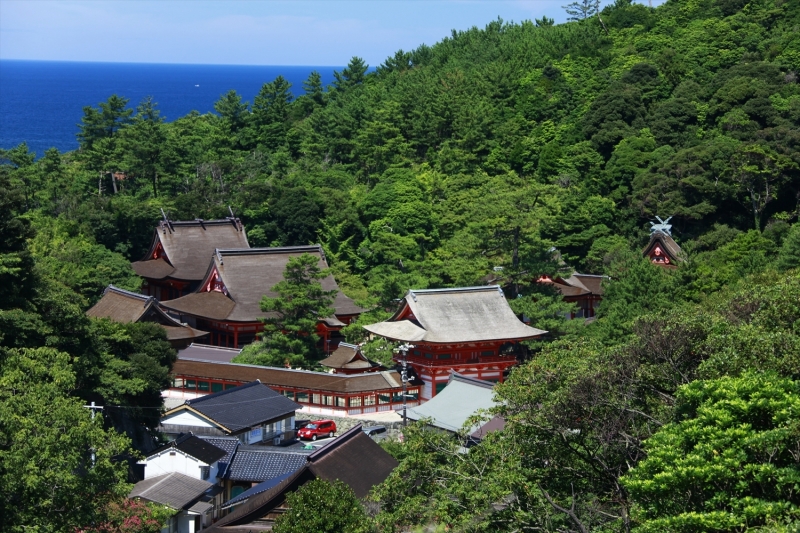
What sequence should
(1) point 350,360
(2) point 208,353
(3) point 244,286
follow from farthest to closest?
(3) point 244,286
(2) point 208,353
(1) point 350,360

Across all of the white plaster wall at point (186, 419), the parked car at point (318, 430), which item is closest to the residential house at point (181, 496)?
the white plaster wall at point (186, 419)

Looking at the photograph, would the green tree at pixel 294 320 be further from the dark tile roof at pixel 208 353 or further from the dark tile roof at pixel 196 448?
the dark tile roof at pixel 196 448

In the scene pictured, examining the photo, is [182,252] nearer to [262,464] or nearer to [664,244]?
[664,244]

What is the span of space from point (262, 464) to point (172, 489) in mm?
2230

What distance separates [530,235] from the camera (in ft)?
116

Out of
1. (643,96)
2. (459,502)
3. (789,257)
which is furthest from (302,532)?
(643,96)

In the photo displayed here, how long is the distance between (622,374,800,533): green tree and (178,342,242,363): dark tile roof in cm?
2348

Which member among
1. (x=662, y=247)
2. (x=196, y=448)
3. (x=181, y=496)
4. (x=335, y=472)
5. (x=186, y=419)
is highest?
(x=662, y=247)

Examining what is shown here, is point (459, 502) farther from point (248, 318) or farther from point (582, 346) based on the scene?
point (248, 318)

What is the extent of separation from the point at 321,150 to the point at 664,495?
44905 mm

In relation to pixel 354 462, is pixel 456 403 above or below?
below

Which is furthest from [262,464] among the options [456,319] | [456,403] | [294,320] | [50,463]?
[456,319]

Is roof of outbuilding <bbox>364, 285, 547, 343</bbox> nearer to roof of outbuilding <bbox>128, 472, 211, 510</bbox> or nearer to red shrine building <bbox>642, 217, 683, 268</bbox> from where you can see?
red shrine building <bbox>642, 217, 683, 268</bbox>

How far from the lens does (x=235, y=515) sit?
19.3 meters
